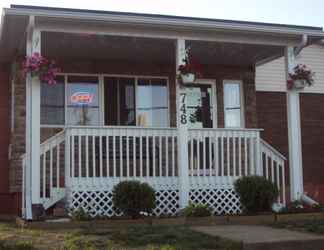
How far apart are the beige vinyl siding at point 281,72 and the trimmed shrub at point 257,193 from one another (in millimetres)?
6032

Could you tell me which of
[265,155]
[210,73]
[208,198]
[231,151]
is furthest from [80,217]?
[210,73]

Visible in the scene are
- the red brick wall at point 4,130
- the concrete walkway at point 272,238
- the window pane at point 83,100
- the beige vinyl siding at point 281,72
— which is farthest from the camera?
the beige vinyl siding at point 281,72

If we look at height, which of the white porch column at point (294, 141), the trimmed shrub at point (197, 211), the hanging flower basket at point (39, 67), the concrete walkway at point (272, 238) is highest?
the hanging flower basket at point (39, 67)

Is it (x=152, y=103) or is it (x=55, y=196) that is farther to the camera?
(x=152, y=103)

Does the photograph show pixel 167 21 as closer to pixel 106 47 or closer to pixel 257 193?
pixel 106 47

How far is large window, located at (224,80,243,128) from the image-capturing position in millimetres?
16031

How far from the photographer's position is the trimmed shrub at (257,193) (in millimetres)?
11898

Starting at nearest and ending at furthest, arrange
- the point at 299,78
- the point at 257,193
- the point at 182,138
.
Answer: the point at 257,193 < the point at 182,138 < the point at 299,78

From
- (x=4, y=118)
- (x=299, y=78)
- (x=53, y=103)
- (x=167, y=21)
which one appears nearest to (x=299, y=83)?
(x=299, y=78)

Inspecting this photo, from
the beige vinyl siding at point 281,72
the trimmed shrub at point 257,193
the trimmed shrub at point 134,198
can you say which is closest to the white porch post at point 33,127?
the trimmed shrub at point 134,198

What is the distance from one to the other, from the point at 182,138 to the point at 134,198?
1807mm

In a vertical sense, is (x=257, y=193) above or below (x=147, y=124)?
below

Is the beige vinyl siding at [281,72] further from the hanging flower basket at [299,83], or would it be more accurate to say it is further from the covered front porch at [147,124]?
the hanging flower basket at [299,83]

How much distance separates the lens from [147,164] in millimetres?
12562
